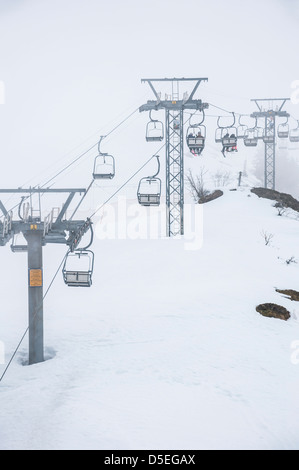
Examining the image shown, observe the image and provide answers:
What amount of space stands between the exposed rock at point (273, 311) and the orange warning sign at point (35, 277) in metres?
7.56

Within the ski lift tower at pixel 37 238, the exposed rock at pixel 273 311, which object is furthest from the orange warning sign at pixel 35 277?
the exposed rock at pixel 273 311

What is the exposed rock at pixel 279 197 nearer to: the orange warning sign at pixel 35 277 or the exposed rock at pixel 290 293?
the exposed rock at pixel 290 293

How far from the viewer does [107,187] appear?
70.1m

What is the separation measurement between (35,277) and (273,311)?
813 centimetres

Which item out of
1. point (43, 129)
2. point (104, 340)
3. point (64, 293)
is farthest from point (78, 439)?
point (43, 129)

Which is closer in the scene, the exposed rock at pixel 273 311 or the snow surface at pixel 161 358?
the snow surface at pixel 161 358

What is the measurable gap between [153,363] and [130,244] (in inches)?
522

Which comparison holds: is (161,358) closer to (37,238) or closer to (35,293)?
(35,293)

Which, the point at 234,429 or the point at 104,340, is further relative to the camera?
the point at 104,340

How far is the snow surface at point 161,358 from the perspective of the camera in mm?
7457

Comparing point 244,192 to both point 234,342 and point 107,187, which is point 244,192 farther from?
point 107,187

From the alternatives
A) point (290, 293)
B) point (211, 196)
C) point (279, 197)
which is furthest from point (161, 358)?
point (279, 197)

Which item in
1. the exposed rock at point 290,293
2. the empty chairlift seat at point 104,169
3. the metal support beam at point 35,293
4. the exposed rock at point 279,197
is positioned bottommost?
the exposed rock at point 290,293

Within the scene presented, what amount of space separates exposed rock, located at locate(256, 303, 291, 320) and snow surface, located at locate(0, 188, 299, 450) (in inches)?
11.7
